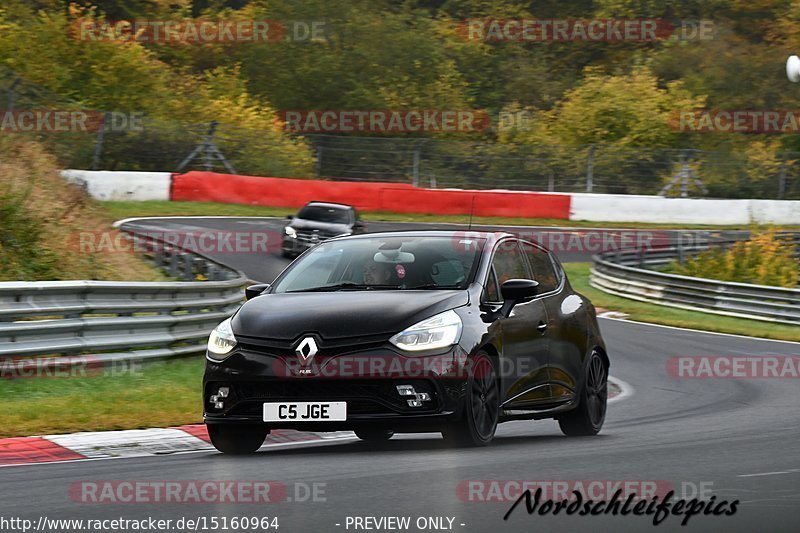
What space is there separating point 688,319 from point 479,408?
1995cm

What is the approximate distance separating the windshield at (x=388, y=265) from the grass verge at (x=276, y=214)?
27873mm

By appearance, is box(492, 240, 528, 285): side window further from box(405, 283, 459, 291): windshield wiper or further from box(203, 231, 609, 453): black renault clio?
box(405, 283, 459, 291): windshield wiper

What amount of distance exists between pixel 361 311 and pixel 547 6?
67813 millimetres

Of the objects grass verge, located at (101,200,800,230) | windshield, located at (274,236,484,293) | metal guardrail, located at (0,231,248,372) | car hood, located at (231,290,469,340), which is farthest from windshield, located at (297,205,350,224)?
car hood, located at (231,290,469,340)

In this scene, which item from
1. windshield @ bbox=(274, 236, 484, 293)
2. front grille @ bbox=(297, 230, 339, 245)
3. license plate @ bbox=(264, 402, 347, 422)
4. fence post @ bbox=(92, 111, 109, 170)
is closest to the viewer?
license plate @ bbox=(264, 402, 347, 422)

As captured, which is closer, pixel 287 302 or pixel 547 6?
pixel 287 302

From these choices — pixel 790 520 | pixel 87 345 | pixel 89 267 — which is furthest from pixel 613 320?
pixel 790 520

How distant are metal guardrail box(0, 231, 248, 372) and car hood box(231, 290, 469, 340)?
403 cm

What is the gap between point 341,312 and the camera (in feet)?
28.6

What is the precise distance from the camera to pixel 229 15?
226 feet

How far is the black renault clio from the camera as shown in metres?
8.51

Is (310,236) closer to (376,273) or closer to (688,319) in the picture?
(688,319)

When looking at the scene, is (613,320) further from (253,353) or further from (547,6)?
(547,6)

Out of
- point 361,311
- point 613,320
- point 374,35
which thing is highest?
point 374,35
